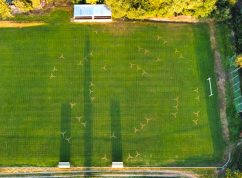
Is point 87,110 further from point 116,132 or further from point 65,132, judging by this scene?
point 116,132

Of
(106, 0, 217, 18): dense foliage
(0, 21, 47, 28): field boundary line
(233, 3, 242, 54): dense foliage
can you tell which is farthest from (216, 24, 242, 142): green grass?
(0, 21, 47, 28): field boundary line

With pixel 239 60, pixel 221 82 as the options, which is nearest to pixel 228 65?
pixel 221 82

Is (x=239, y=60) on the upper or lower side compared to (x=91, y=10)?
lower

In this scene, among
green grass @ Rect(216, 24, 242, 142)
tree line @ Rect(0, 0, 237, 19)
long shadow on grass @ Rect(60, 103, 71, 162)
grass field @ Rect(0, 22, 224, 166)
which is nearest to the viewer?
long shadow on grass @ Rect(60, 103, 71, 162)

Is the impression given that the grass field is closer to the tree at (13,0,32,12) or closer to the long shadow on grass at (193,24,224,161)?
the long shadow on grass at (193,24,224,161)

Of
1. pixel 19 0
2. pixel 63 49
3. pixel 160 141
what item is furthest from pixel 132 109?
pixel 19 0
